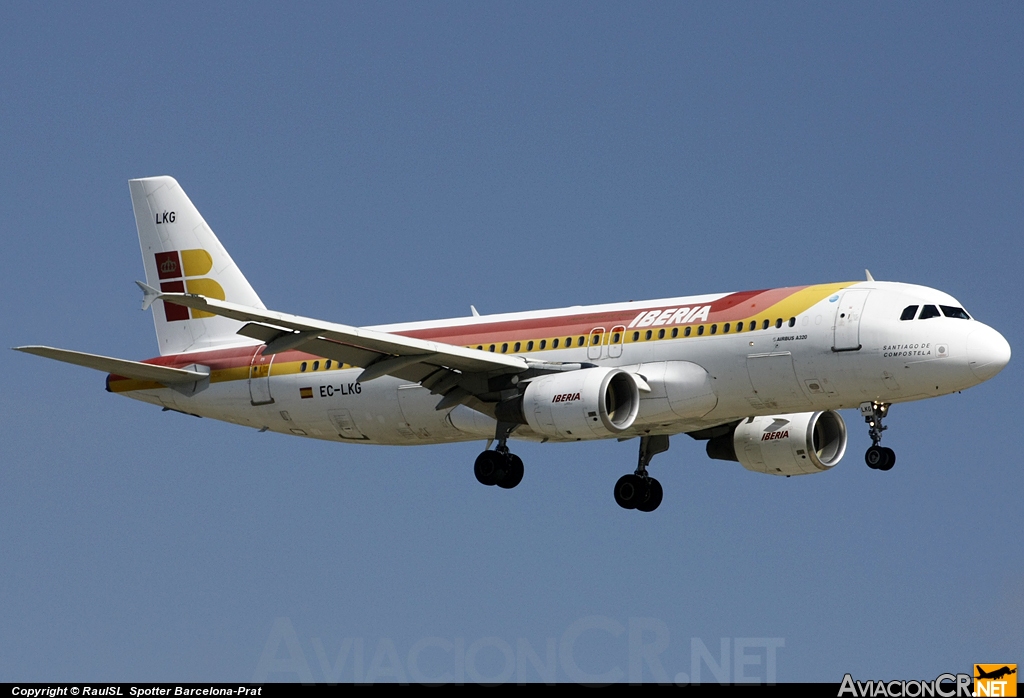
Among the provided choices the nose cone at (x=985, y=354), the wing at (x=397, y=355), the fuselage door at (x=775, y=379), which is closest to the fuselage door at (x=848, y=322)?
the fuselage door at (x=775, y=379)

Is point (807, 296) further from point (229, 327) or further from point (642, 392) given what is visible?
point (229, 327)

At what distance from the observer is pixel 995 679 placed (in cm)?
3612

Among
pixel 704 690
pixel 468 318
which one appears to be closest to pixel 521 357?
pixel 468 318

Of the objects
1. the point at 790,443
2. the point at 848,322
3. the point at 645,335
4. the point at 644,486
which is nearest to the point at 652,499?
the point at 644,486

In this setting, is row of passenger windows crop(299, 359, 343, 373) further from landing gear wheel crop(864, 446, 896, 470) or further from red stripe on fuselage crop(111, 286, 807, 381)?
landing gear wheel crop(864, 446, 896, 470)

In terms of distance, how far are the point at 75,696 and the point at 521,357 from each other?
57.7 feet

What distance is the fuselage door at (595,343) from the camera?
46969 mm

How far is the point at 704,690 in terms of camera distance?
116ft

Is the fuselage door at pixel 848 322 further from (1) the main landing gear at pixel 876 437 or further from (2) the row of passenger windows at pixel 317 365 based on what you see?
(2) the row of passenger windows at pixel 317 365

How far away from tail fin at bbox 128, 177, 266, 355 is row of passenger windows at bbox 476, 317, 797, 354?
10.1 metres

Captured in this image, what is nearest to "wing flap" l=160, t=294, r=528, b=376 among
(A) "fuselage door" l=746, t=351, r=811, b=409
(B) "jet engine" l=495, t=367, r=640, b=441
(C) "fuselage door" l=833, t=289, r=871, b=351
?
(B) "jet engine" l=495, t=367, r=640, b=441

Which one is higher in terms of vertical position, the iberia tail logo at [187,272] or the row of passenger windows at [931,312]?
the iberia tail logo at [187,272]

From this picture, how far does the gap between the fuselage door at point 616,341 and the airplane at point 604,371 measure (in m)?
0.04

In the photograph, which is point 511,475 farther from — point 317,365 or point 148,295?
point 148,295
